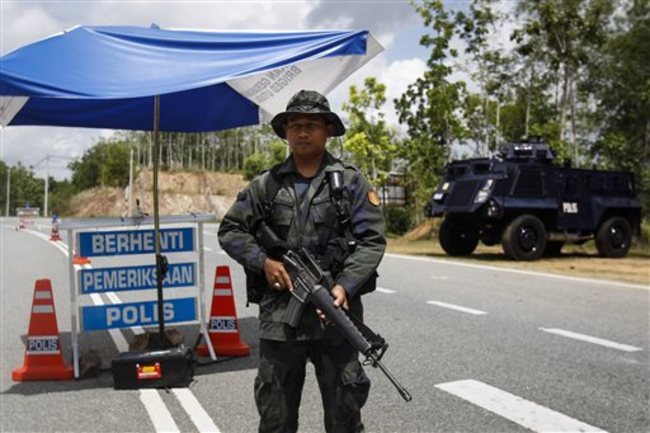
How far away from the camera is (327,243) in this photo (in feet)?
9.91

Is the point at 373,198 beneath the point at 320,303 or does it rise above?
above

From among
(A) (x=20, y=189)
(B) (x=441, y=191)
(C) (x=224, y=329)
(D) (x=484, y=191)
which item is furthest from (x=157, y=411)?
(A) (x=20, y=189)

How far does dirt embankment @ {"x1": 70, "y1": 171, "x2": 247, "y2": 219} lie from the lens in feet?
244

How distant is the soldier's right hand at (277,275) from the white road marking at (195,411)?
66.3 inches

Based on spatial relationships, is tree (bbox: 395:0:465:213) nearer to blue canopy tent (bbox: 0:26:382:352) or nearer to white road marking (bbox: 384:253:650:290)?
white road marking (bbox: 384:253:650:290)

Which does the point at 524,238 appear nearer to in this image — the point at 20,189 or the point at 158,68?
the point at 158,68

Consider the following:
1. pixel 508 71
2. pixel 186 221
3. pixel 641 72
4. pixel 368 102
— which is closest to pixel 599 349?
pixel 186 221

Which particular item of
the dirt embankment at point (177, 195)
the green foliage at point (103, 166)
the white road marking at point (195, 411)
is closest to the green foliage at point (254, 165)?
the dirt embankment at point (177, 195)

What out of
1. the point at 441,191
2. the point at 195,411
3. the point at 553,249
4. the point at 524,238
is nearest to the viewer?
the point at 195,411

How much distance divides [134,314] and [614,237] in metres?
14.0

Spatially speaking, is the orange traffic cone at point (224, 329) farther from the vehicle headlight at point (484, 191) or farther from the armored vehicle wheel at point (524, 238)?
the armored vehicle wheel at point (524, 238)

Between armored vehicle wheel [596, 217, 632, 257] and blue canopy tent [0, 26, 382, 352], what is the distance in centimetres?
1261

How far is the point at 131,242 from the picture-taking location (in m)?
5.95

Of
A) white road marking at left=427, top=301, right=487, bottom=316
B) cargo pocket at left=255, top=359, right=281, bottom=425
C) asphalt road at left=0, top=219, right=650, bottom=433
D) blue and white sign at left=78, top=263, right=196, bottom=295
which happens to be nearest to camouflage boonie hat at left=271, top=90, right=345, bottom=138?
cargo pocket at left=255, top=359, right=281, bottom=425
